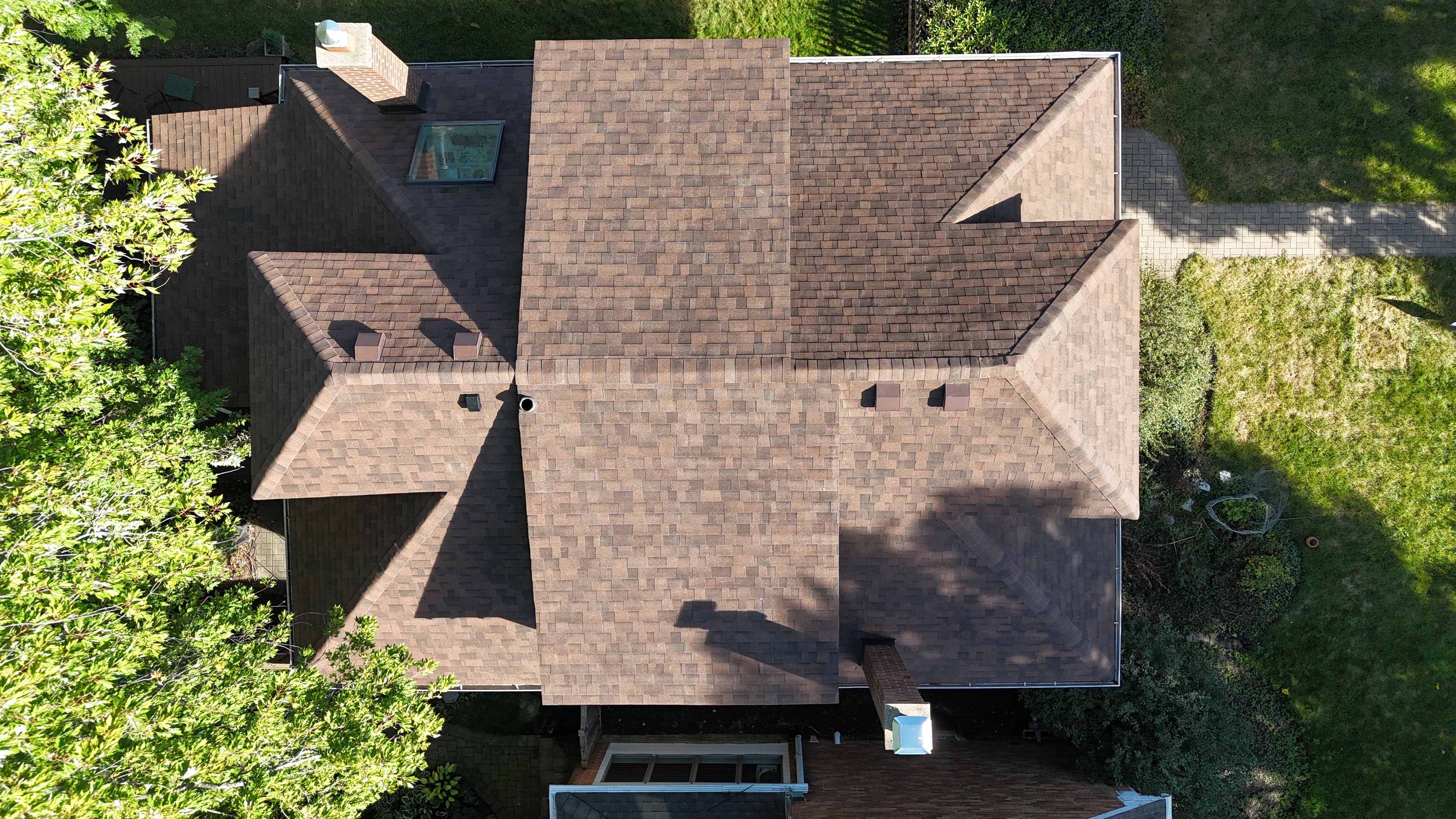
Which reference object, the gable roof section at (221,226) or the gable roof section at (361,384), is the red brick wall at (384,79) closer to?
the gable roof section at (221,226)

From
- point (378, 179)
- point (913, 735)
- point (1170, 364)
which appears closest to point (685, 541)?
point (913, 735)

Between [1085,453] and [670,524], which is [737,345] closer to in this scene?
[670,524]

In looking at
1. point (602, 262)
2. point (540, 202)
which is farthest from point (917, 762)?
point (540, 202)

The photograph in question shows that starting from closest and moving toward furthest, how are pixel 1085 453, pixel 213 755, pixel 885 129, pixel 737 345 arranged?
pixel 213 755 < pixel 737 345 < pixel 1085 453 < pixel 885 129

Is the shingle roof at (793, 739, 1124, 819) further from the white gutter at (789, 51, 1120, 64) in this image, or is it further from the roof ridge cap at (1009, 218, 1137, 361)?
the white gutter at (789, 51, 1120, 64)

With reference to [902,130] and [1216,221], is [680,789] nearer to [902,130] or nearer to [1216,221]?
[902,130]

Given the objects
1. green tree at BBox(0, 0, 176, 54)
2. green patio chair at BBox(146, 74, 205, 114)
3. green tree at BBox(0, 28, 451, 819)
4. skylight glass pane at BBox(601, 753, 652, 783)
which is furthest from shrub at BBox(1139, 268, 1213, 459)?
green patio chair at BBox(146, 74, 205, 114)
